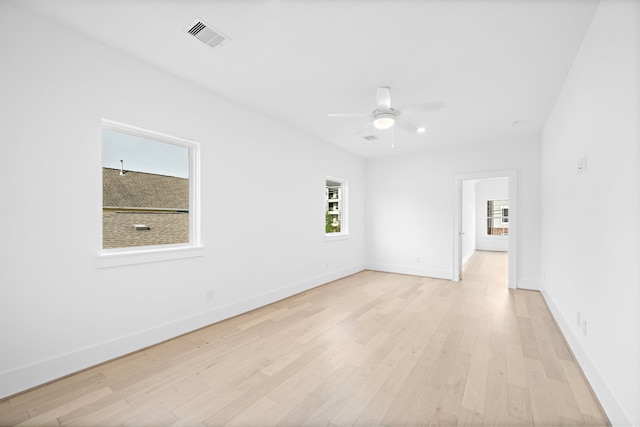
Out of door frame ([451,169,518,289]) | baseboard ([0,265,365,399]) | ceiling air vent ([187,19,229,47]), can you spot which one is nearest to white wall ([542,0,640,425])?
door frame ([451,169,518,289])

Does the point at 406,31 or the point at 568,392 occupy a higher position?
the point at 406,31

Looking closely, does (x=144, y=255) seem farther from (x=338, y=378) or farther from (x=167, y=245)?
(x=338, y=378)

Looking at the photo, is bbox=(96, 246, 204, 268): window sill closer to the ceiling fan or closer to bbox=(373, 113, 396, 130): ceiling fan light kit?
the ceiling fan

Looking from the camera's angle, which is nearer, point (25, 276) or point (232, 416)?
point (232, 416)

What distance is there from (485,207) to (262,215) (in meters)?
10.1

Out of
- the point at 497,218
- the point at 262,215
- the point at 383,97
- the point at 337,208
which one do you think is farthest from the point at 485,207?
the point at 262,215

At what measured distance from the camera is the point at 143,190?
282cm

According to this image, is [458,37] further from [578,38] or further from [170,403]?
[170,403]

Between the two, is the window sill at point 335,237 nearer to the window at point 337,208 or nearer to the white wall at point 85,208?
the window at point 337,208

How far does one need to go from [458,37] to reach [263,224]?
3001 mm

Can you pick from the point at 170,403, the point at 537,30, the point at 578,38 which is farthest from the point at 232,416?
the point at 578,38

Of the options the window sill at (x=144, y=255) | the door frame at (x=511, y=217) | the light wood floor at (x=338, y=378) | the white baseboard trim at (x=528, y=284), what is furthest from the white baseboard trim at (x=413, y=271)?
the window sill at (x=144, y=255)

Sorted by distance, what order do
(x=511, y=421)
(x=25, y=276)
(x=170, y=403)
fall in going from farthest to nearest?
(x=25, y=276)
(x=170, y=403)
(x=511, y=421)

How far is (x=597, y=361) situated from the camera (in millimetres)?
1968
